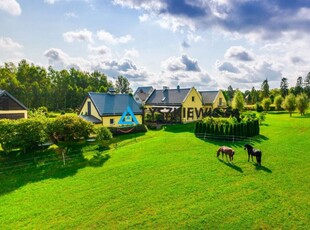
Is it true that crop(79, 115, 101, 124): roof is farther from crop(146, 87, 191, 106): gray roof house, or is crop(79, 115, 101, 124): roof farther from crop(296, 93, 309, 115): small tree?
crop(296, 93, 309, 115): small tree

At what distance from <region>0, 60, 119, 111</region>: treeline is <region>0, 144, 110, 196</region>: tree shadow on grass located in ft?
167

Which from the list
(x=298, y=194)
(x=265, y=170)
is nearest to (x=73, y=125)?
(x=265, y=170)

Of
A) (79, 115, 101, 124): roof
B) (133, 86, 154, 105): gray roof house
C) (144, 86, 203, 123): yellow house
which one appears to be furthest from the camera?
(133, 86, 154, 105): gray roof house

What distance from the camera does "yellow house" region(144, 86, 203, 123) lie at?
43125 mm

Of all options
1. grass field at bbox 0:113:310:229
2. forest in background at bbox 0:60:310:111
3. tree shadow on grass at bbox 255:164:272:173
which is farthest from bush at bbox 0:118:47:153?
forest in background at bbox 0:60:310:111

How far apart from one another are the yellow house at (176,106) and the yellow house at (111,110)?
199 inches

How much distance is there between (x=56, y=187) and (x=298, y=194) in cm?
1547

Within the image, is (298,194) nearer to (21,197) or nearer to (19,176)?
(21,197)

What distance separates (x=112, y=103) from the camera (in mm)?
37531

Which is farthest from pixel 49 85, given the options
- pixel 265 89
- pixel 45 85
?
pixel 265 89

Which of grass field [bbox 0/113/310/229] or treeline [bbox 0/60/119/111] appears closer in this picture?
grass field [bbox 0/113/310/229]

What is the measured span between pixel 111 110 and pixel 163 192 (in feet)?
77.2

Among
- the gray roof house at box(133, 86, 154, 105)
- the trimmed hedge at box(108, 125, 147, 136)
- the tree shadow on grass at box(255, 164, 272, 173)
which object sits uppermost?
the gray roof house at box(133, 86, 154, 105)

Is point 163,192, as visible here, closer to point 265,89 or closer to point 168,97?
point 168,97
